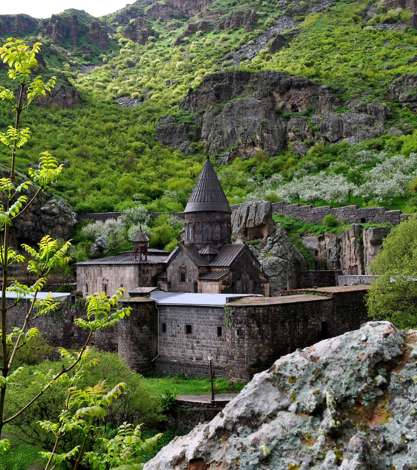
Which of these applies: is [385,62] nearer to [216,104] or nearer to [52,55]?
[216,104]

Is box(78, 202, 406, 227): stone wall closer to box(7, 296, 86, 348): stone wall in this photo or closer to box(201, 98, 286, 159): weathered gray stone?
box(7, 296, 86, 348): stone wall

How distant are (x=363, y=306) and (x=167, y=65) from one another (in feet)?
326

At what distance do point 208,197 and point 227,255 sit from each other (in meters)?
3.92

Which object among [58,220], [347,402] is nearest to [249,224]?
[58,220]

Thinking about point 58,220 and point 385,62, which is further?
point 385,62

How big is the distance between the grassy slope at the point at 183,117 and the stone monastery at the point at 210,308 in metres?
15.4

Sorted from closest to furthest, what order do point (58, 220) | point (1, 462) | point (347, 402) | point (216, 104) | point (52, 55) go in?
point (347, 402) → point (1, 462) → point (58, 220) → point (216, 104) → point (52, 55)

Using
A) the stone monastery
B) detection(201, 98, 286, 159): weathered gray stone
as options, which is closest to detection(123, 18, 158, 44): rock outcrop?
detection(201, 98, 286, 159): weathered gray stone

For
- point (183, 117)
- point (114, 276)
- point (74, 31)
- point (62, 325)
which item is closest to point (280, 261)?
point (114, 276)

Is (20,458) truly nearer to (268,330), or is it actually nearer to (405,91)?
(268,330)

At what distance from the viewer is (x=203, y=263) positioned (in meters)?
32.1

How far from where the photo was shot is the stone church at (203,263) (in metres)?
31.6

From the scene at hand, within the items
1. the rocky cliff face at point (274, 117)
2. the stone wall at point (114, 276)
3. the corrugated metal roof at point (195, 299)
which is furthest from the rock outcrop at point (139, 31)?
the corrugated metal roof at point (195, 299)

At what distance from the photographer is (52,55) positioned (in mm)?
116062
